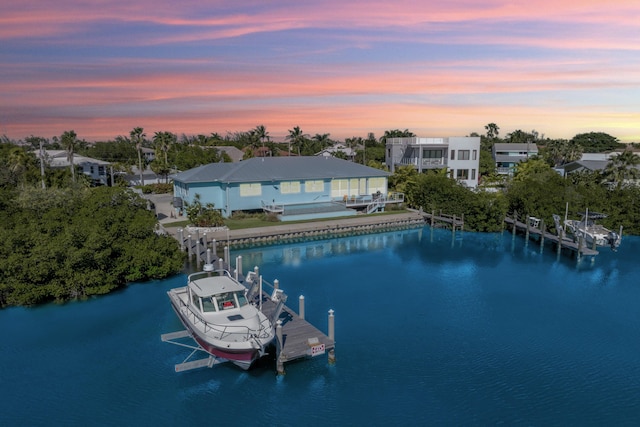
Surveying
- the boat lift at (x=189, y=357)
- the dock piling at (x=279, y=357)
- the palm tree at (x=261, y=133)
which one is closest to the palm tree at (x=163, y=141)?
the palm tree at (x=261, y=133)

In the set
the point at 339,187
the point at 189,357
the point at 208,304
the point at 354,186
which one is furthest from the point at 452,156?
the point at 189,357

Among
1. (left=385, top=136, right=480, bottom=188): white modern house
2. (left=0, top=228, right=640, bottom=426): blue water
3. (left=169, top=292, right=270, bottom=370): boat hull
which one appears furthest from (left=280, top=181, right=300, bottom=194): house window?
(left=169, top=292, right=270, bottom=370): boat hull

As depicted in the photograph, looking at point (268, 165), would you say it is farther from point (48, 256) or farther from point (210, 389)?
point (210, 389)

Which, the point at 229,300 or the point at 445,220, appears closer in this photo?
the point at 229,300

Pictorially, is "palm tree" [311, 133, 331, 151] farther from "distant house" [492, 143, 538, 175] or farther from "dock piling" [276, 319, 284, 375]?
"dock piling" [276, 319, 284, 375]

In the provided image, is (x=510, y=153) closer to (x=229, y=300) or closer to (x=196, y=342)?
(x=229, y=300)

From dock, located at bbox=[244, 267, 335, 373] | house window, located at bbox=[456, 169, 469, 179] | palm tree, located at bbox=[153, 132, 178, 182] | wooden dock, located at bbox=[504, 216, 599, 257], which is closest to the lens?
dock, located at bbox=[244, 267, 335, 373]

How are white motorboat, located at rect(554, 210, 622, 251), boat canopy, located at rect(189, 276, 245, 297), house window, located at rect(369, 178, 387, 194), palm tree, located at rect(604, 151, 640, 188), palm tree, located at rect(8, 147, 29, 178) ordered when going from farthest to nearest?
palm tree, located at rect(8, 147, 29, 178) → house window, located at rect(369, 178, 387, 194) → palm tree, located at rect(604, 151, 640, 188) → white motorboat, located at rect(554, 210, 622, 251) → boat canopy, located at rect(189, 276, 245, 297)
